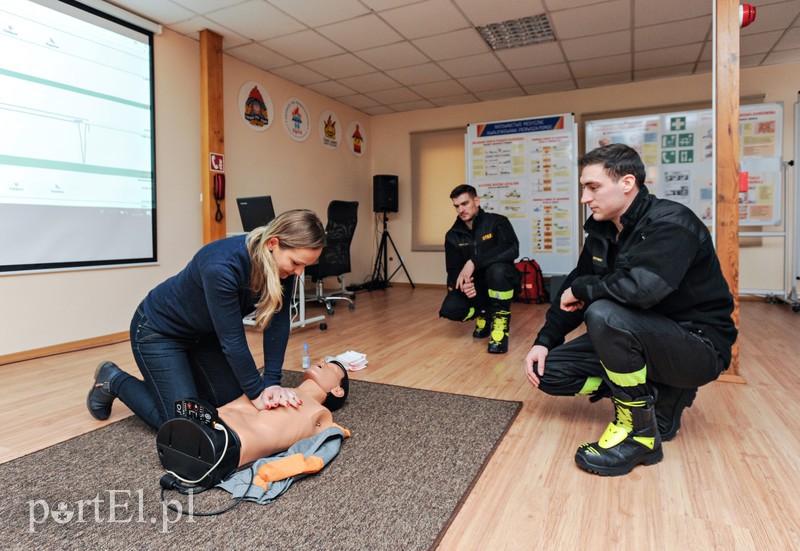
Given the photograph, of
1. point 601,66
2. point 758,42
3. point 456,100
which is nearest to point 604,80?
point 601,66

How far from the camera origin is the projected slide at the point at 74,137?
275cm

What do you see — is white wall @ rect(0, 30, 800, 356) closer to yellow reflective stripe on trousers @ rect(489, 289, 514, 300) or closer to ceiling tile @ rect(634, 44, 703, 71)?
ceiling tile @ rect(634, 44, 703, 71)

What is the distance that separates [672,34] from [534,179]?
185cm

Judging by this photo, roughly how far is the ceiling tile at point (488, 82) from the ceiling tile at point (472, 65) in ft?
0.41

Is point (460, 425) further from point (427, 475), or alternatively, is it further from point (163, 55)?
Result: point (163, 55)

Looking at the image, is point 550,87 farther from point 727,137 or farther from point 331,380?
point 331,380

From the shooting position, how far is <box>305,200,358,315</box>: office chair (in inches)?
167

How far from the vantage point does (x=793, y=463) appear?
1.43 metres

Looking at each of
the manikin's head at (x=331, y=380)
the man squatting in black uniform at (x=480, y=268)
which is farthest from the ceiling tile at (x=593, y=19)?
the manikin's head at (x=331, y=380)

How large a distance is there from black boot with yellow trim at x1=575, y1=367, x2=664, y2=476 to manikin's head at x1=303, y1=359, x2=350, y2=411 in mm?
905

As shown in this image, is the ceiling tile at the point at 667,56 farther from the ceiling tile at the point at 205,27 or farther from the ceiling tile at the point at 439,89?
the ceiling tile at the point at 205,27

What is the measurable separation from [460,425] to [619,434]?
0.55 m

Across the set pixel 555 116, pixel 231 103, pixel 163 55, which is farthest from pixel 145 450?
pixel 555 116

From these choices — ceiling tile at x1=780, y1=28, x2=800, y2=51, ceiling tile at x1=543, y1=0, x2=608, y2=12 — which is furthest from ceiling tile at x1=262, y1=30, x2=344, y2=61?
ceiling tile at x1=780, y1=28, x2=800, y2=51
